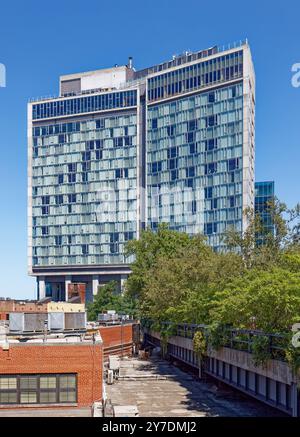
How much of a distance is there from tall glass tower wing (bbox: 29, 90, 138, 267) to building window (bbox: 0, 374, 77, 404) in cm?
12808

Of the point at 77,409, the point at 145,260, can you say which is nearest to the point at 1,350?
the point at 77,409

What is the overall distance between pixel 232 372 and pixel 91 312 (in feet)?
289

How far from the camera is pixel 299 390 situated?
91.1ft

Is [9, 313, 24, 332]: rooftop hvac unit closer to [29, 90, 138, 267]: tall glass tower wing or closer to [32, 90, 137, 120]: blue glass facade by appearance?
[29, 90, 138, 267]: tall glass tower wing

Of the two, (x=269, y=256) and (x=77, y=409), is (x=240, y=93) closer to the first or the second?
(x=269, y=256)

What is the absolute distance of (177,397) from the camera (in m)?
44.4

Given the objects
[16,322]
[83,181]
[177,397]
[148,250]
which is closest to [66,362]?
[16,322]

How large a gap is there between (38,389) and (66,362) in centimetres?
188

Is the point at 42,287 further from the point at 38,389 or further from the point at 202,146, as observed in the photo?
the point at 38,389

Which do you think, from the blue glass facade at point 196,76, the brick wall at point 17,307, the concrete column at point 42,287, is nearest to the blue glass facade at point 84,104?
the blue glass facade at point 196,76

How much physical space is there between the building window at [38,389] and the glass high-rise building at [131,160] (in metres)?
112

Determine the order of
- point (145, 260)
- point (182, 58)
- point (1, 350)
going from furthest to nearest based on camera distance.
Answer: point (182, 58) → point (145, 260) → point (1, 350)

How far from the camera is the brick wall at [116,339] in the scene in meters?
72.3

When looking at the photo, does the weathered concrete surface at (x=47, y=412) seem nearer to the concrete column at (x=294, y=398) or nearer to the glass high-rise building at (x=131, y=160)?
the concrete column at (x=294, y=398)
